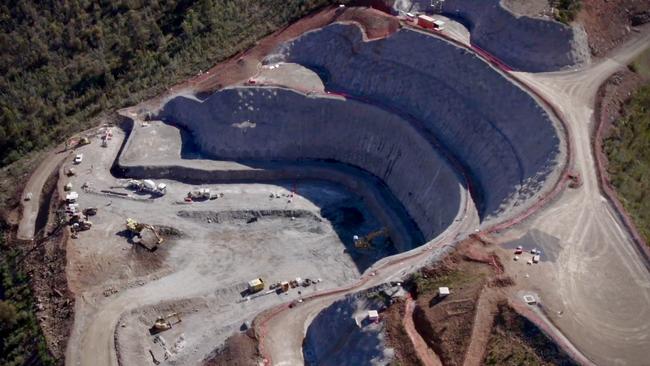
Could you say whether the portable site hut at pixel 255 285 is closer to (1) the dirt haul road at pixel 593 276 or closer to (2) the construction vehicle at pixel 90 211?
(2) the construction vehicle at pixel 90 211

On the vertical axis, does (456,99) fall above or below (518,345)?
above

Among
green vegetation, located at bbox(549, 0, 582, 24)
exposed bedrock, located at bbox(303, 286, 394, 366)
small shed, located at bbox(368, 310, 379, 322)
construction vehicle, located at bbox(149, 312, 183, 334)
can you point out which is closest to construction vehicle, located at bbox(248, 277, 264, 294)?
construction vehicle, located at bbox(149, 312, 183, 334)

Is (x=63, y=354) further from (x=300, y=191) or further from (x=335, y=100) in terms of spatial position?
(x=335, y=100)

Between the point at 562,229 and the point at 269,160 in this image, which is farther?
the point at 269,160

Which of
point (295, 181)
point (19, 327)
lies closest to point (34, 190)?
point (19, 327)

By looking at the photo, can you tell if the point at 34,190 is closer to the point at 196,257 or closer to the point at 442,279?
the point at 196,257

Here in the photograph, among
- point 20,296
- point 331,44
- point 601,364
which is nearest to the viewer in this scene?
point 601,364

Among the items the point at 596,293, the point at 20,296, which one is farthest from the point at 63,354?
the point at 596,293

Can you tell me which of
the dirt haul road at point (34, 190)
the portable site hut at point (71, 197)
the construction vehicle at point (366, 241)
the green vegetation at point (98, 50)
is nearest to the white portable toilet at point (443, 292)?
the construction vehicle at point (366, 241)
